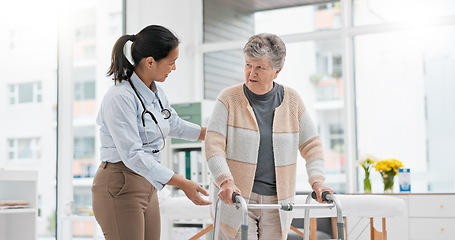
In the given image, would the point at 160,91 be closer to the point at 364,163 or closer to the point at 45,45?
the point at 45,45

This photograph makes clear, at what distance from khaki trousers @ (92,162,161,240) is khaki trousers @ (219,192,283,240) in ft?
1.23

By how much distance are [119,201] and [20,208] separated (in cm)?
213

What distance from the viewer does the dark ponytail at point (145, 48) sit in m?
2.08

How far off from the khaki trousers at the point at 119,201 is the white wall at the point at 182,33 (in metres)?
3.73

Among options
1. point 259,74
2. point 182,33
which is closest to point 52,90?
point 182,33

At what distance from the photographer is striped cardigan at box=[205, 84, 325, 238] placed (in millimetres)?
2145

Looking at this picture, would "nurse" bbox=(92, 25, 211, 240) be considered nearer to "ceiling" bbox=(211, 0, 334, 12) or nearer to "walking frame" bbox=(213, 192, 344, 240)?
"walking frame" bbox=(213, 192, 344, 240)

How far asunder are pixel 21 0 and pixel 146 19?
1.32m

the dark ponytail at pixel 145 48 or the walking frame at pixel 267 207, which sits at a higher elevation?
the dark ponytail at pixel 145 48

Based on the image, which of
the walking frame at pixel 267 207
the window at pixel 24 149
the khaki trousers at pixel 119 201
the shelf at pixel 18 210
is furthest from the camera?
the window at pixel 24 149

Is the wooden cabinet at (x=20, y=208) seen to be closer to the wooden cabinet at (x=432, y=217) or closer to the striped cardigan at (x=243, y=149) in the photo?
the striped cardigan at (x=243, y=149)

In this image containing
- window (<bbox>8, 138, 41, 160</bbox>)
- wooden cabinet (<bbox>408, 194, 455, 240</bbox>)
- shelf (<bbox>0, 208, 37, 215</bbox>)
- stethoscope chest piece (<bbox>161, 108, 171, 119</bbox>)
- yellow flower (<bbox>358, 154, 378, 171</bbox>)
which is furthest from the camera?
yellow flower (<bbox>358, 154, 378, 171</bbox>)

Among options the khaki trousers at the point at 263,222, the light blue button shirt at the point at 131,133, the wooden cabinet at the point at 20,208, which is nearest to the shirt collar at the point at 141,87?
the light blue button shirt at the point at 131,133

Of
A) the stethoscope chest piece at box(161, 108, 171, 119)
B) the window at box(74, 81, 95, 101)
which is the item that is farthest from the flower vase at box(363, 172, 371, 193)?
the stethoscope chest piece at box(161, 108, 171, 119)
